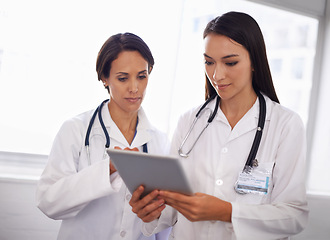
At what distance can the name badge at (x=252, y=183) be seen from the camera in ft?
4.05

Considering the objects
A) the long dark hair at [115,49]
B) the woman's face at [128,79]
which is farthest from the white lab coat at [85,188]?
the long dark hair at [115,49]

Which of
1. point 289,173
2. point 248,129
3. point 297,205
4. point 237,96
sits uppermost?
point 237,96

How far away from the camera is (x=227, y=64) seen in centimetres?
133

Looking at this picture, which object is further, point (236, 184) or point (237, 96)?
point (237, 96)

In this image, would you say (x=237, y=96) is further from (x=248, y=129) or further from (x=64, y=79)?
(x=64, y=79)

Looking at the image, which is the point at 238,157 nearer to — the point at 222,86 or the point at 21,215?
the point at 222,86

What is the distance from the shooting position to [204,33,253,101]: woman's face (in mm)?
1304

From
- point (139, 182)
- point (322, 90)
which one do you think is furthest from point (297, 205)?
point (322, 90)

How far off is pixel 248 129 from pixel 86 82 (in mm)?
1360

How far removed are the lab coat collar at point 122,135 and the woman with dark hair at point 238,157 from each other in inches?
7.0

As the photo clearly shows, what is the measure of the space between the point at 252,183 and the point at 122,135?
25.0 inches

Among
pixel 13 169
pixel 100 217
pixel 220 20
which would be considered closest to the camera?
pixel 220 20

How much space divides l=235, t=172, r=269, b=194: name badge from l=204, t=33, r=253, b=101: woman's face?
342 millimetres

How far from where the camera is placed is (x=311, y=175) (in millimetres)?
2830
